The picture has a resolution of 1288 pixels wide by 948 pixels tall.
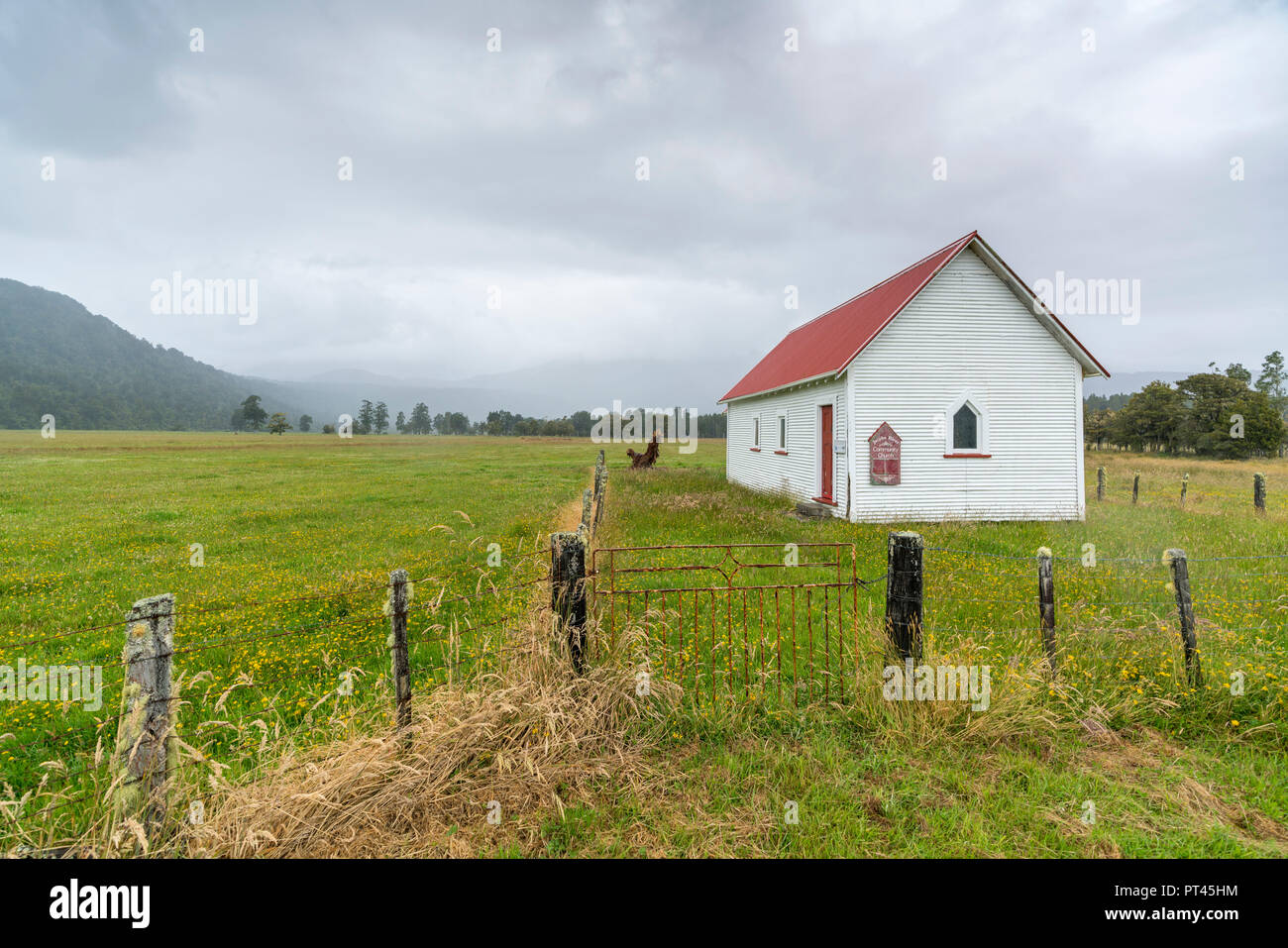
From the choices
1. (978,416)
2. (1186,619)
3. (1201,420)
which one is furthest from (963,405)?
(1201,420)

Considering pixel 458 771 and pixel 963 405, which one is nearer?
pixel 458 771

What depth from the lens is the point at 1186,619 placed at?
5.05 m

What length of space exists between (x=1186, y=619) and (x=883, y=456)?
32.2 ft

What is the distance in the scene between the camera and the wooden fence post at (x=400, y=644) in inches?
156

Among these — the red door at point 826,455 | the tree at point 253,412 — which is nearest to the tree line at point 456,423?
the tree at point 253,412

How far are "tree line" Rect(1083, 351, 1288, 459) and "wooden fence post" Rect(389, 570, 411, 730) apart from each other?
58473mm

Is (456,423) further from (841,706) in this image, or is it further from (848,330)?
(841,706)

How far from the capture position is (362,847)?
3.30 meters

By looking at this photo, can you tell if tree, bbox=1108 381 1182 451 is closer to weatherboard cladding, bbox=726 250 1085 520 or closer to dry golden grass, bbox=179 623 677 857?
weatherboard cladding, bbox=726 250 1085 520

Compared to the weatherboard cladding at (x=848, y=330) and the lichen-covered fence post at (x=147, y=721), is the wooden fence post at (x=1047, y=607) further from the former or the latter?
the weatherboard cladding at (x=848, y=330)

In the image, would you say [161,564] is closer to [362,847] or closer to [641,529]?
[641,529]
